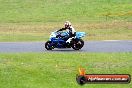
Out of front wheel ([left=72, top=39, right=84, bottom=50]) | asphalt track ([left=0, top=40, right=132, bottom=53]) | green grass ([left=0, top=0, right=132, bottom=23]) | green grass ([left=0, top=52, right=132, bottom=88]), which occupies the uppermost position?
green grass ([left=0, top=52, right=132, bottom=88])

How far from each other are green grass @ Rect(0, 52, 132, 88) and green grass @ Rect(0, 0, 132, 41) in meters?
13.2

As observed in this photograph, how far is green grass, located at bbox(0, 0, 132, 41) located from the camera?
36656mm

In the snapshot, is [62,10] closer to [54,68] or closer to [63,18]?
[63,18]

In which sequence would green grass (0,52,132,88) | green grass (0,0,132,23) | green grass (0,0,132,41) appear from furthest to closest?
green grass (0,0,132,23)
green grass (0,0,132,41)
green grass (0,52,132,88)

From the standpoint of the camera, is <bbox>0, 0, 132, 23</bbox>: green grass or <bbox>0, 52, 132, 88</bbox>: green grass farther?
<bbox>0, 0, 132, 23</bbox>: green grass

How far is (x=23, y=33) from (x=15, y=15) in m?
13.2

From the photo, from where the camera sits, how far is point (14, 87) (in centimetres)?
1435

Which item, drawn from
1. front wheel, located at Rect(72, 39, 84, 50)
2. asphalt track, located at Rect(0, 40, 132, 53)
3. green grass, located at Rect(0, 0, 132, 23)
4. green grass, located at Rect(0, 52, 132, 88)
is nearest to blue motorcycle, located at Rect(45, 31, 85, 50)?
front wheel, located at Rect(72, 39, 84, 50)

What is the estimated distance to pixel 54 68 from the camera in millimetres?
17078

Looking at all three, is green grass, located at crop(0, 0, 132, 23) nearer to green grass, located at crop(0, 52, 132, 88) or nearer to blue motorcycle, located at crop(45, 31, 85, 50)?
blue motorcycle, located at crop(45, 31, 85, 50)

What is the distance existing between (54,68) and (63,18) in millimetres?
31536

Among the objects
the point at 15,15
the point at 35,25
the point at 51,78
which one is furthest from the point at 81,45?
the point at 15,15

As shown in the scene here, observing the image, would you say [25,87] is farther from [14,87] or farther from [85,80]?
[85,80]

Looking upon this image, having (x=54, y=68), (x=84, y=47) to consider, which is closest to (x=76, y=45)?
(x=84, y=47)
